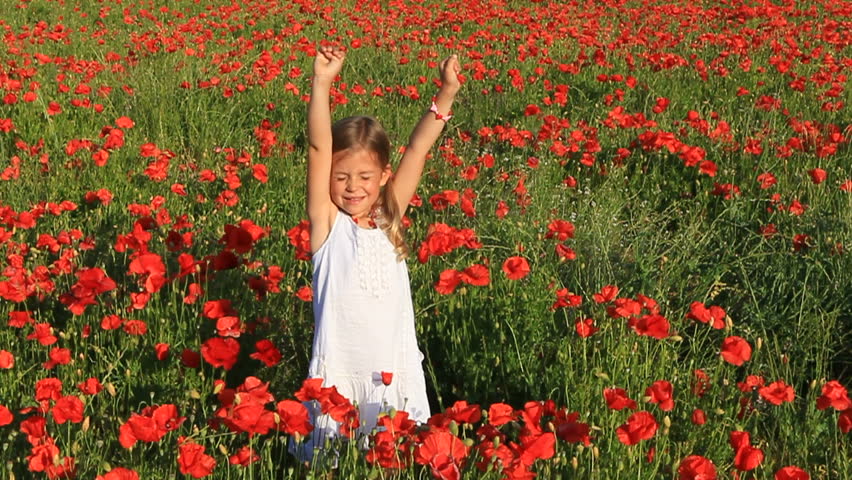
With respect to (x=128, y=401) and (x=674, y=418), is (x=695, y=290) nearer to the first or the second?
(x=674, y=418)

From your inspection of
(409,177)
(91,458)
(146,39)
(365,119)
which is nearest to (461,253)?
(409,177)

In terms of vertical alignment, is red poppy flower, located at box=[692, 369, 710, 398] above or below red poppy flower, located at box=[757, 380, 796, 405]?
below

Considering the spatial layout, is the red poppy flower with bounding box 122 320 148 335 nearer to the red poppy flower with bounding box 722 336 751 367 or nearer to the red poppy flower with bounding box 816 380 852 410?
the red poppy flower with bounding box 722 336 751 367

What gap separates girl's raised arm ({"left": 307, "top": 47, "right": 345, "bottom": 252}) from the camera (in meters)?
2.24

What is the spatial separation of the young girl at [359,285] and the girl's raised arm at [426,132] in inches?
0.6

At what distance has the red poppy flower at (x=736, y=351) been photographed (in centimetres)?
226

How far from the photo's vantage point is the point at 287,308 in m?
3.14

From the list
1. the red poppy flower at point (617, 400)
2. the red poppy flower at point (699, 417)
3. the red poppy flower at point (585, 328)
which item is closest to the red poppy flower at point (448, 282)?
the red poppy flower at point (585, 328)

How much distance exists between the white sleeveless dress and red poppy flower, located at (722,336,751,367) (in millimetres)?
869

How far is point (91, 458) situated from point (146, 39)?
5.41 meters

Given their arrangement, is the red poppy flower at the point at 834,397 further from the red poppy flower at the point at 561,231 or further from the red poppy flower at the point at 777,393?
the red poppy flower at the point at 561,231

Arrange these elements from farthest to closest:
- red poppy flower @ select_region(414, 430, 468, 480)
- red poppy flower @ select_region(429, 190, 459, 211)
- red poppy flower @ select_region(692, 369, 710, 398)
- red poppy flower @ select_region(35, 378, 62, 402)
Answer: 1. red poppy flower @ select_region(429, 190, 459, 211)
2. red poppy flower @ select_region(692, 369, 710, 398)
3. red poppy flower @ select_region(35, 378, 62, 402)
4. red poppy flower @ select_region(414, 430, 468, 480)

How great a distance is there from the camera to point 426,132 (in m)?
2.65

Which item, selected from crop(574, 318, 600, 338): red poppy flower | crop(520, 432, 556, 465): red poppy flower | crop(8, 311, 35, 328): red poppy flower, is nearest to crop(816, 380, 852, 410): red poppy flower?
crop(574, 318, 600, 338): red poppy flower
